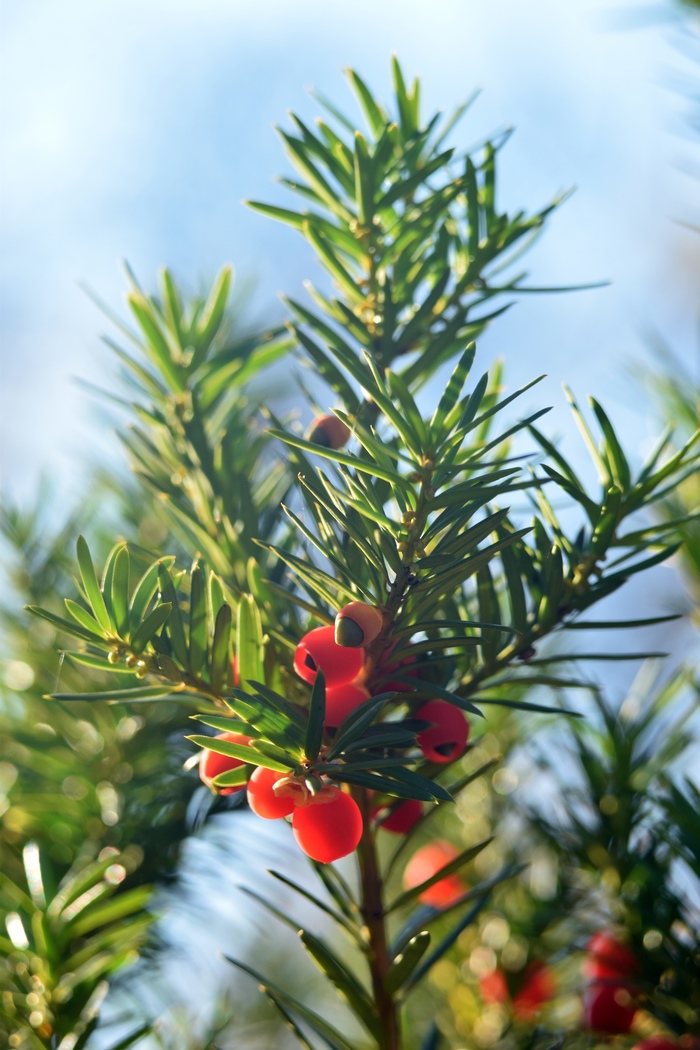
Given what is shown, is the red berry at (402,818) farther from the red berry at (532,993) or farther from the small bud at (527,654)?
the red berry at (532,993)

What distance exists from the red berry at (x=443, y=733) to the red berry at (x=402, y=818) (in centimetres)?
4

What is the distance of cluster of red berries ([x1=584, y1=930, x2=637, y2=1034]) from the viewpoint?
17.7 inches

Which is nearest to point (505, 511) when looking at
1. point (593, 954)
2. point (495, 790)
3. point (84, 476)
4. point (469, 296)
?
point (469, 296)

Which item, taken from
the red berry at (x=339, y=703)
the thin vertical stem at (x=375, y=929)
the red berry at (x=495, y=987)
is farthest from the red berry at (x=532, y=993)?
the red berry at (x=339, y=703)

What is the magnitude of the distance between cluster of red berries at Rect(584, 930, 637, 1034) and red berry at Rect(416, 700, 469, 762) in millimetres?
202

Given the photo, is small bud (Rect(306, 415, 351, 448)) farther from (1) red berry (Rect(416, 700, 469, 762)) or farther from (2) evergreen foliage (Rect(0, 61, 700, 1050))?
(1) red berry (Rect(416, 700, 469, 762))

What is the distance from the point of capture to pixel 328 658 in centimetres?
30

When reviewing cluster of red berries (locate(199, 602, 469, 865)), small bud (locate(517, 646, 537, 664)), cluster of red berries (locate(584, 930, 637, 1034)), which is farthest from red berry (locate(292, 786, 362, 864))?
cluster of red berries (locate(584, 930, 637, 1034))

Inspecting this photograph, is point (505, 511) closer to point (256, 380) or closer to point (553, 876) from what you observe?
point (553, 876)

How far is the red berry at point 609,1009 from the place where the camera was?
0.45 metres

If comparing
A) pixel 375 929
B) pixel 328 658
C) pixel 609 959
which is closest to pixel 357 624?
pixel 328 658

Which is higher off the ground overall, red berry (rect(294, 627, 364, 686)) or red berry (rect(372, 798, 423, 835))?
red berry (rect(294, 627, 364, 686))

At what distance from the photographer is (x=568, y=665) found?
0.65m

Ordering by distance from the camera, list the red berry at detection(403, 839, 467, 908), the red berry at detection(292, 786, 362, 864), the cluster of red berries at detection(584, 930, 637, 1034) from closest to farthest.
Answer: the red berry at detection(292, 786, 362, 864)
the cluster of red berries at detection(584, 930, 637, 1034)
the red berry at detection(403, 839, 467, 908)
